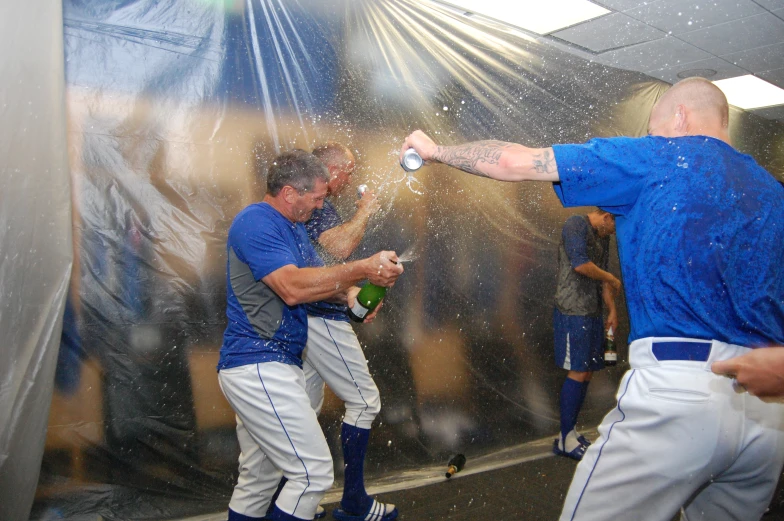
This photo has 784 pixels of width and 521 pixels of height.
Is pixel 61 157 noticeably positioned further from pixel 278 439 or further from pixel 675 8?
pixel 675 8

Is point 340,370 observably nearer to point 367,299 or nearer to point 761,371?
point 367,299

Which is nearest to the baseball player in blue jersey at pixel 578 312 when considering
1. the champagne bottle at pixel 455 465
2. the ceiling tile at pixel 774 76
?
the champagne bottle at pixel 455 465

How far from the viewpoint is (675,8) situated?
3.50 meters

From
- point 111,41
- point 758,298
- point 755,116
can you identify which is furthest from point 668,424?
point 755,116

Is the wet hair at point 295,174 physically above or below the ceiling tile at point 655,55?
below

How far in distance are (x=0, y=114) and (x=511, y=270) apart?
8.07 feet

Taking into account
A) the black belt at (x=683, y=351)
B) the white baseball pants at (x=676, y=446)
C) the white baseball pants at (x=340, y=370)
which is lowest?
the white baseball pants at (x=340, y=370)

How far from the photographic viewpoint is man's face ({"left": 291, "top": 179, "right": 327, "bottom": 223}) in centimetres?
212

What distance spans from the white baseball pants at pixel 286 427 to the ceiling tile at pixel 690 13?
9.95ft

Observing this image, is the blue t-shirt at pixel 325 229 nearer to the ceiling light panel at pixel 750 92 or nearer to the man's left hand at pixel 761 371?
the man's left hand at pixel 761 371

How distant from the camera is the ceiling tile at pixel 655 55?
4.03 m

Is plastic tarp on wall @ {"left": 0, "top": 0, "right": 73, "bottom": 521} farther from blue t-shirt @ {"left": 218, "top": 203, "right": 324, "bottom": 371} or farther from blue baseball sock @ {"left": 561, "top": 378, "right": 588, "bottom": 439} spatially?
blue baseball sock @ {"left": 561, "top": 378, "right": 588, "bottom": 439}

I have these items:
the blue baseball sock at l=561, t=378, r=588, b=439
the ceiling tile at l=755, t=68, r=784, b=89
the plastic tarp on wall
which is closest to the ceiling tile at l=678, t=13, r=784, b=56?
the ceiling tile at l=755, t=68, r=784, b=89

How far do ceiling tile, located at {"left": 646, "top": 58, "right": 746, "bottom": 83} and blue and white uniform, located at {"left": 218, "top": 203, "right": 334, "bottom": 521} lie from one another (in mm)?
3730
